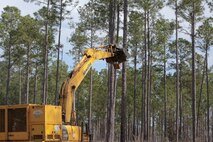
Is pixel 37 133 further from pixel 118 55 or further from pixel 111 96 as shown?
pixel 111 96

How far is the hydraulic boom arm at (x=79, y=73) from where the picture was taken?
15.4 m

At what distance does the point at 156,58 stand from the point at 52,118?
34018mm

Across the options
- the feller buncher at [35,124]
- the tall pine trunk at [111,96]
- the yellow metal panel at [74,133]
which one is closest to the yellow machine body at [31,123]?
the feller buncher at [35,124]

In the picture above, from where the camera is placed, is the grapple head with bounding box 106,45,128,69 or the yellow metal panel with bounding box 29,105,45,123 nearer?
the yellow metal panel with bounding box 29,105,45,123

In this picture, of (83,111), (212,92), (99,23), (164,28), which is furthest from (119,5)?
(83,111)

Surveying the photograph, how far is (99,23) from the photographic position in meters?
34.1

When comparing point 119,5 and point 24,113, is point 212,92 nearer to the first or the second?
point 119,5

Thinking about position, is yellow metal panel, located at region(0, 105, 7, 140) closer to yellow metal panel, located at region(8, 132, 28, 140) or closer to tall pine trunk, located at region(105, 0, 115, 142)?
yellow metal panel, located at region(8, 132, 28, 140)

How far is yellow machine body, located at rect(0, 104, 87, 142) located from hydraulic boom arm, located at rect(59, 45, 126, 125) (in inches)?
49.6

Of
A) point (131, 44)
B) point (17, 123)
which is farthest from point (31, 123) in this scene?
point (131, 44)

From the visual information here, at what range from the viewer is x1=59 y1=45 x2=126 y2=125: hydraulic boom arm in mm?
15398

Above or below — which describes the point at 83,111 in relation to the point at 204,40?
below

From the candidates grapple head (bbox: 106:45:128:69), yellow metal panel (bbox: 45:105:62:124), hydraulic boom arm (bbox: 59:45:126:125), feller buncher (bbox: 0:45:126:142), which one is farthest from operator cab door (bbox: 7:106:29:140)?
grapple head (bbox: 106:45:128:69)

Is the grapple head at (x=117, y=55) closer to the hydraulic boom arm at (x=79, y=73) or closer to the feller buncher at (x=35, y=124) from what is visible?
the hydraulic boom arm at (x=79, y=73)
